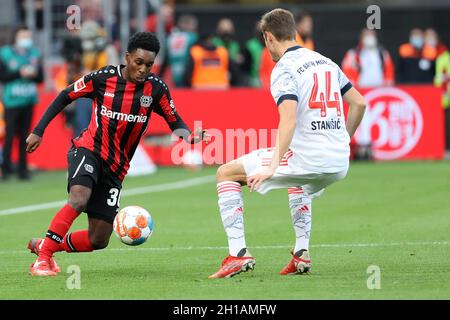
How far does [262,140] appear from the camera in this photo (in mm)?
22125

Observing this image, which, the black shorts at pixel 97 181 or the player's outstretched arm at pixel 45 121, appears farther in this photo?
the black shorts at pixel 97 181

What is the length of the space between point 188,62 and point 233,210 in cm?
1415

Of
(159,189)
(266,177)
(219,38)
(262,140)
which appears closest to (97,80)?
(266,177)

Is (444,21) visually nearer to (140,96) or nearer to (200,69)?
(200,69)

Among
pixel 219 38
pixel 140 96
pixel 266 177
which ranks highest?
pixel 219 38

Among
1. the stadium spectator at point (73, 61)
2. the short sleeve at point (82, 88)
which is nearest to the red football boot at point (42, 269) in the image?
the short sleeve at point (82, 88)

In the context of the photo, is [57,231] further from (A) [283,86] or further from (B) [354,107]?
(B) [354,107]

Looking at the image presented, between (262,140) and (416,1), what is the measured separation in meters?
7.87

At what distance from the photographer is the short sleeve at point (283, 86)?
8992 mm

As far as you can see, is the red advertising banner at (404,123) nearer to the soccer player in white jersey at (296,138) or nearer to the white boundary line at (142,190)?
the white boundary line at (142,190)

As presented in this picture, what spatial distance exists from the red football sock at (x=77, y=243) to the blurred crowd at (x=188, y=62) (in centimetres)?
861

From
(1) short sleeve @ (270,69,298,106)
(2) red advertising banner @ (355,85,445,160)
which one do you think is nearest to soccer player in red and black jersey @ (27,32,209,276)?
(1) short sleeve @ (270,69,298,106)

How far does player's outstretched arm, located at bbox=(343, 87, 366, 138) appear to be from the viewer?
960 centimetres

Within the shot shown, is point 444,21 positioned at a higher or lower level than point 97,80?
higher
